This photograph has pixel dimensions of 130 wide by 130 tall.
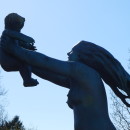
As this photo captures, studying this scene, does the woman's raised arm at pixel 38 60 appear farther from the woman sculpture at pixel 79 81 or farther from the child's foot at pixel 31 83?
the child's foot at pixel 31 83

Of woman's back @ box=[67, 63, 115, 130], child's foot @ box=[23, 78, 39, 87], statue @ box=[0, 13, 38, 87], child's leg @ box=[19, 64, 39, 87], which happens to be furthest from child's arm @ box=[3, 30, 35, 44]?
woman's back @ box=[67, 63, 115, 130]

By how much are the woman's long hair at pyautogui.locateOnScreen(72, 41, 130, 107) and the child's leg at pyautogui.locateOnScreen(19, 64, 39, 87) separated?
0.45 meters

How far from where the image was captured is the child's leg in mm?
3314

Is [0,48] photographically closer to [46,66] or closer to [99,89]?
[46,66]

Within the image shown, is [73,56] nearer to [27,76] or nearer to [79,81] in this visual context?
[79,81]

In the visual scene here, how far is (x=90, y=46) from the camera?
3.57m

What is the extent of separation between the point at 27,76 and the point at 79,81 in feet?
1.34

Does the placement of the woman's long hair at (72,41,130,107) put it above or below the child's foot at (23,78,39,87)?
above

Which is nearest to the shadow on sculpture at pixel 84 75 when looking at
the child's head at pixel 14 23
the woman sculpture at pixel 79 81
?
the woman sculpture at pixel 79 81

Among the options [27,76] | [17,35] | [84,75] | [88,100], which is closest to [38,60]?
[27,76]

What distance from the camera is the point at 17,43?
3457 millimetres

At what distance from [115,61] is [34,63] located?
68 centimetres

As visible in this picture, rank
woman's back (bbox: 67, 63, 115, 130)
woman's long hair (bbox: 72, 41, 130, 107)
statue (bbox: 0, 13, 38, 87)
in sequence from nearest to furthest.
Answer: woman's back (bbox: 67, 63, 115, 130)
statue (bbox: 0, 13, 38, 87)
woman's long hair (bbox: 72, 41, 130, 107)

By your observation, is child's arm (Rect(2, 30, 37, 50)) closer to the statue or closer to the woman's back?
the statue
